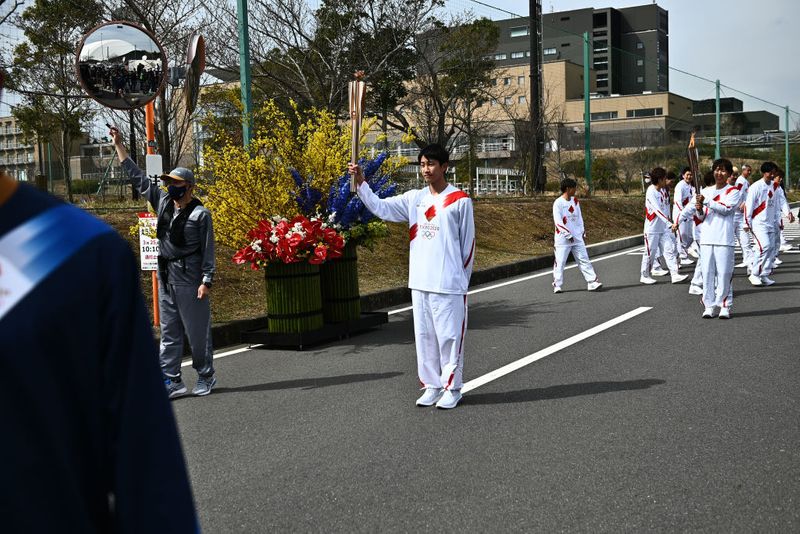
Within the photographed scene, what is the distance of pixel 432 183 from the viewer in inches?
275

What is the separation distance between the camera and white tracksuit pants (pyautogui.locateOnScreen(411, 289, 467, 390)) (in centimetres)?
672

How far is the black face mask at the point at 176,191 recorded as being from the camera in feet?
24.6

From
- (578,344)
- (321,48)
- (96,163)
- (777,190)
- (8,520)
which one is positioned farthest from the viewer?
(96,163)

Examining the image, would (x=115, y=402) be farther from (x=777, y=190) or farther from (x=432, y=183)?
(x=777, y=190)

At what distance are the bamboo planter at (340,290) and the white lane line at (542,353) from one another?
253cm

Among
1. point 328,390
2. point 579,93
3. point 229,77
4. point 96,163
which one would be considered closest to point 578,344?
point 328,390

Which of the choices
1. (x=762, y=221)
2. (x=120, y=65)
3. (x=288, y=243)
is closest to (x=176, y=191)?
(x=288, y=243)

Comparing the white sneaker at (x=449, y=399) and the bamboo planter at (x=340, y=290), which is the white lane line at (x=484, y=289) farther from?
the white sneaker at (x=449, y=399)

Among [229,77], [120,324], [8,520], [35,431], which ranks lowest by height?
[8,520]

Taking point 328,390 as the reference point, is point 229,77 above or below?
above

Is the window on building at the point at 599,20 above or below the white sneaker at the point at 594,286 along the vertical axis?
above

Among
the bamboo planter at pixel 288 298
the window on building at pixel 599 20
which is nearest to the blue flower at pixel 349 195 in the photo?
the bamboo planter at pixel 288 298

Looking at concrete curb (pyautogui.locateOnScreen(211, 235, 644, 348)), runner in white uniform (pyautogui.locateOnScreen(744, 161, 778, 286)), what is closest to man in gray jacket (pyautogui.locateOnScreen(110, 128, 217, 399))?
concrete curb (pyautogui.locateOnScreen(211, 235, 644, 348))

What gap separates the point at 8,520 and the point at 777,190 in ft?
54.9
